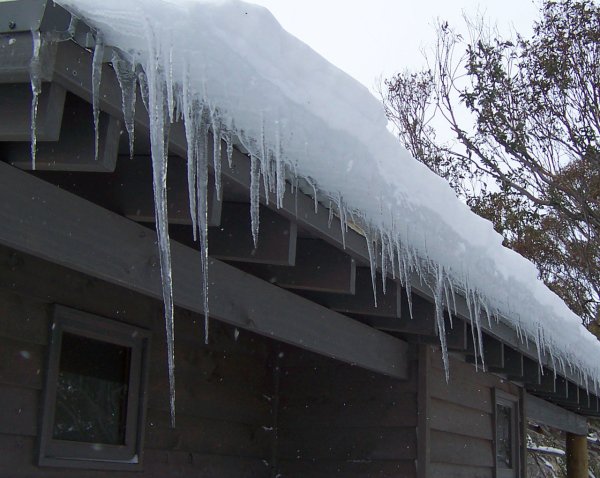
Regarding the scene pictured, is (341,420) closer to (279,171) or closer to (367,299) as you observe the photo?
(367,299)

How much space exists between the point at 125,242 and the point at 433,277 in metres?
1.53

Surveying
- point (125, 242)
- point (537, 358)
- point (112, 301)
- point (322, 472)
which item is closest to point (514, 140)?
point (537, 358)

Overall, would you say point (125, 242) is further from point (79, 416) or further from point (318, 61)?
point (79, 416)

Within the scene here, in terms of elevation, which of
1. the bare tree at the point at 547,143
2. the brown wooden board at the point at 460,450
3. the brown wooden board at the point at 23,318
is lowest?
the brown wooden board at the point at 460,450

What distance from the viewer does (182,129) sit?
6.54ft

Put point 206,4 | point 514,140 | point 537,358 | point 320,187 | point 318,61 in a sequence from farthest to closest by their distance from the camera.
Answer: point 514,140
point 537,358
point 320,187
point 318,61
point 206,4

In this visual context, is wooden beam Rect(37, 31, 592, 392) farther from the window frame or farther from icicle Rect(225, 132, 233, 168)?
the window frame

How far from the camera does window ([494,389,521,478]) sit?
6.37m

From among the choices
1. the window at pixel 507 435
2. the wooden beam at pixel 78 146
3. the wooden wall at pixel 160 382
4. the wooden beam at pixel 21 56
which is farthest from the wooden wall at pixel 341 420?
the wooden beam at pixel 21 56

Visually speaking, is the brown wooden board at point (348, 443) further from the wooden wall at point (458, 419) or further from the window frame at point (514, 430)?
the window frame at point (514, 430)

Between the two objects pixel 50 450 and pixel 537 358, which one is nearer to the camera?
pixel 50 450

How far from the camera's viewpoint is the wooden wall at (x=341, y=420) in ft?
15.2

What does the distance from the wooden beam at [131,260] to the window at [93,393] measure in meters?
0.81

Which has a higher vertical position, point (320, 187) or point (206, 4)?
point (206, 4)
